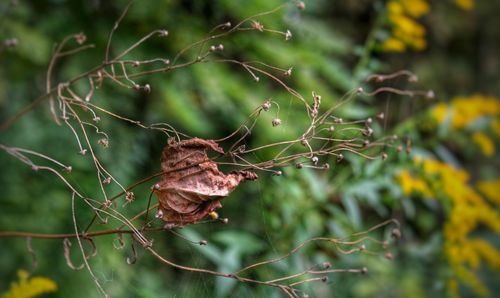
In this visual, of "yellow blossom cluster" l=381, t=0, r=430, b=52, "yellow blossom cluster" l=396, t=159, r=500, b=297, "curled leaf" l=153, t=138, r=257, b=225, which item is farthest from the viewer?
"yellow blossom cluster" l=381, t=0, r=430, b=52

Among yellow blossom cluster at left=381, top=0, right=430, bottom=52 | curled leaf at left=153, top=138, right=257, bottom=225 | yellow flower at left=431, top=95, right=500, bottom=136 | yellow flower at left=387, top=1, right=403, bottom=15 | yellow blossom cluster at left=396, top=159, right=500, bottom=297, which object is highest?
curled leaf at left=153, top=138, right=257, bottom=225

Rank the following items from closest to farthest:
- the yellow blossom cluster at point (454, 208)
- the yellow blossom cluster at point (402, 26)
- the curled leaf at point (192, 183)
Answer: the curled leaf at point (192, 183), the yellow blossom cluster at point (454, 208), the yellow blossom cluster at point (402, 26)

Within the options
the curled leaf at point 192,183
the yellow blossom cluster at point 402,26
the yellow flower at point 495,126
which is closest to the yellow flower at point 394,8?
the yellow blossom cluster at point 402,26

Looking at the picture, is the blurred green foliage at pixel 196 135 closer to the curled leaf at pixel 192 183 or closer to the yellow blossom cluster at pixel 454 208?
the yellow blossom cluster at pixel 454 208

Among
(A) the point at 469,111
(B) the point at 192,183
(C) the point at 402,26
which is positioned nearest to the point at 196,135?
(C) the point at 402,26

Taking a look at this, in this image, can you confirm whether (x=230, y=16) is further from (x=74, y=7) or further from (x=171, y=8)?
(x=74, y=7)

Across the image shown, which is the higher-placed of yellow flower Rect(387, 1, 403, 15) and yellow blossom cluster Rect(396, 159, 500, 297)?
yellow flower Rect(387, 1, 403, 15)

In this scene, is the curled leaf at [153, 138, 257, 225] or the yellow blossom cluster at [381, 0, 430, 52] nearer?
the curled leaf at [153, 138, 257, 225]

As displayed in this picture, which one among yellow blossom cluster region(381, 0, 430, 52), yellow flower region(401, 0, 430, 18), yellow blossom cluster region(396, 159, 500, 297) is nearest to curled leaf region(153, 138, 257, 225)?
yellow blossom cluster region(396, 159, 500, 297)

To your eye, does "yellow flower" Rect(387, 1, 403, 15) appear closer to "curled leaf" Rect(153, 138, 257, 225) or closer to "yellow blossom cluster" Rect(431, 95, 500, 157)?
"yellow blossom cluster" Rect(431, 95, 500, 157)

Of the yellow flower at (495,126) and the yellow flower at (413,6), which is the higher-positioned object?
the yellow flower at (413,6)
